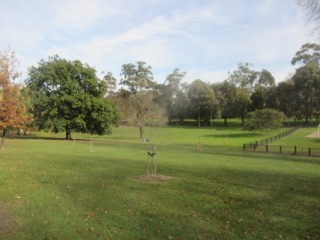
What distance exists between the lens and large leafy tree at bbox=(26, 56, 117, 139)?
4444 cm

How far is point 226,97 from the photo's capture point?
10175cm

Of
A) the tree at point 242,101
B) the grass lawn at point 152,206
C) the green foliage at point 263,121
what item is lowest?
the grass lawn at point 152,206

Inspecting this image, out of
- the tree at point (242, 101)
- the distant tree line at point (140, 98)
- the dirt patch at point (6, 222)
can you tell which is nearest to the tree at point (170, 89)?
the distant tree line at point (140, 98)

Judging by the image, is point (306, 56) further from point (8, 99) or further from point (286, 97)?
point (8, 99)

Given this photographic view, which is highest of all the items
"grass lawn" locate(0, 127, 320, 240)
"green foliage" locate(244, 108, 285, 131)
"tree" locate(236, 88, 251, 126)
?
"tree" locate(236, 88, 251, 126)

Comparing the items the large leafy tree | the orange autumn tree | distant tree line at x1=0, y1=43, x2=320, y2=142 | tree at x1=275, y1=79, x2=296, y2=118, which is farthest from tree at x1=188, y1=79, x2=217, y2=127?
the orange autumn tree

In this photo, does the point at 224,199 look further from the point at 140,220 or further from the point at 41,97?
the point at 41,97

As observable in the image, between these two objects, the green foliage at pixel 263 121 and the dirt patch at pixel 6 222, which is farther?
the green foliage at pixel 263 121

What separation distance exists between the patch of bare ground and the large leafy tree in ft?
119

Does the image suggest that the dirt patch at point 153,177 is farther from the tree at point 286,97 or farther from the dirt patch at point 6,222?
the tree at point 286,97

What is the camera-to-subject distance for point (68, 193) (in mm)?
10617

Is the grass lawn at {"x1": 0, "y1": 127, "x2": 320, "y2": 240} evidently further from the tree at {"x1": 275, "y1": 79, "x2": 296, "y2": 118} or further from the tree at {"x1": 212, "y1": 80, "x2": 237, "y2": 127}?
the tree at {"x1": 212, "y1": 80, "x2": 237, "y2": 127}

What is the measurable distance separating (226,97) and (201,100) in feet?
33.1

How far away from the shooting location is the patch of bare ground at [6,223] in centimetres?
699
